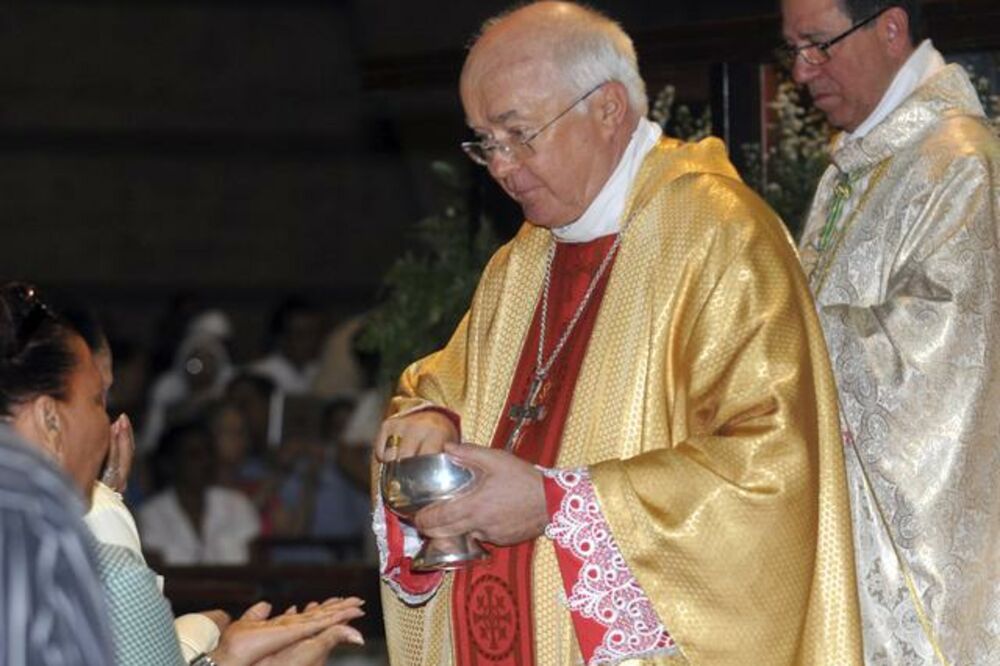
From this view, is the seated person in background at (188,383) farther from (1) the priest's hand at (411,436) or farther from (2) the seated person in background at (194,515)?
(1) the priest's hand at (411,436)

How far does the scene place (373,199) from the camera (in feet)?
42.8

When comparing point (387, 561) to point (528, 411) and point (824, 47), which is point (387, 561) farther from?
point (824, 47)

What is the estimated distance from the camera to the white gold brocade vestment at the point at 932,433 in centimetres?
435

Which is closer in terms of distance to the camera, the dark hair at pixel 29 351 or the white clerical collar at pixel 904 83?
the dark hair at pixel 29 351

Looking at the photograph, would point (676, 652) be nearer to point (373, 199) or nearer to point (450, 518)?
point (450, 518)

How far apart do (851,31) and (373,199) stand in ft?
28.2

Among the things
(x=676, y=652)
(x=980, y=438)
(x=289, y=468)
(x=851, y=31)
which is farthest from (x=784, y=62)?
(x=289, y=468)

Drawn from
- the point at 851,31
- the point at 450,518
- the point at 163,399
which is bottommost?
the point at 163,399

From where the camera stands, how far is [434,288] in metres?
6.76

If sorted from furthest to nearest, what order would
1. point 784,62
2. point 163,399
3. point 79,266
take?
1. point 79,266
2. point 163,399
3. point 784,62

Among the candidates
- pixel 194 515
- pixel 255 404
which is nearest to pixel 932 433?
pixel 194 515

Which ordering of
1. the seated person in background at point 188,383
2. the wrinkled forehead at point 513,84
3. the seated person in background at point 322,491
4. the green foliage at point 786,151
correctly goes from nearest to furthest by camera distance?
the wrinkled forehead at point 513,84, the green foliage at point 786,151, the seated person in background at point 322,491, the seated person in background at point 188,383

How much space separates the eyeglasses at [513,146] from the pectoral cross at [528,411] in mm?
→ 418

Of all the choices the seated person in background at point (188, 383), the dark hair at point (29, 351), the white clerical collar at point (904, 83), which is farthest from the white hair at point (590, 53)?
the seated person in background at point (188, 383)
